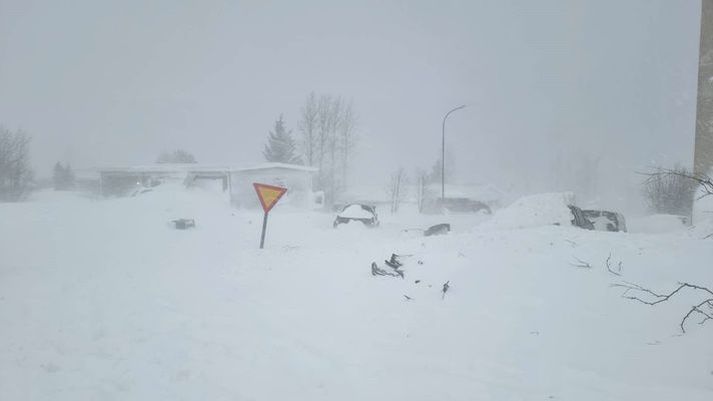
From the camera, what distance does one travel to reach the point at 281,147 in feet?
172

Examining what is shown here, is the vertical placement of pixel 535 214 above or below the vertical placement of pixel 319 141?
below

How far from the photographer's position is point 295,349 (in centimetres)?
483

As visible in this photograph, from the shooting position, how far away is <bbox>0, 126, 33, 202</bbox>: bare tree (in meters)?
28.8

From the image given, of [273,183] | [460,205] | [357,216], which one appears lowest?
[460,205]

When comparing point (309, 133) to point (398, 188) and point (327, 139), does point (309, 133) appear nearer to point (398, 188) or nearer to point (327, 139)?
point (327, 139)

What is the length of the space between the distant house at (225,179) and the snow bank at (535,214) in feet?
64.9

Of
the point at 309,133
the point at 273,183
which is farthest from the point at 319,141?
the point at 273,183

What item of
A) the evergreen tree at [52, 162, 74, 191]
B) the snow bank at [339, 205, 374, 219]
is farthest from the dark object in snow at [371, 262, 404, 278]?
the evergreen tree at [52, 162, 74, 191]

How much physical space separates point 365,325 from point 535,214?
931 cm

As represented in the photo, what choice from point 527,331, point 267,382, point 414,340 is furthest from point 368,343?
point 527,331

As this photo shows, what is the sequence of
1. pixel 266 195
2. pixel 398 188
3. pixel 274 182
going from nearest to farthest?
pixel 266 195 → pixel 274 182 → pixel 398 188

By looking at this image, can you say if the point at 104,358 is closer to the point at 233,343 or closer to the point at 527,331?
the point at 233,343

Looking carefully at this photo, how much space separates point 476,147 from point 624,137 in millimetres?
61069

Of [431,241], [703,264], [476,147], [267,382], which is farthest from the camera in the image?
[476,147]
